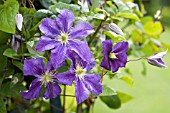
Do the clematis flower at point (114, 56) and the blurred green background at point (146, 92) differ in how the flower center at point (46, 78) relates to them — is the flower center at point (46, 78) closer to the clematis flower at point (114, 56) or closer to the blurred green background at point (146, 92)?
the clematis flower at point (114, 56)

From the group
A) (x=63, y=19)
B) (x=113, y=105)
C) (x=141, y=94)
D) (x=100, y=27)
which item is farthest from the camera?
(x=141, y=94)

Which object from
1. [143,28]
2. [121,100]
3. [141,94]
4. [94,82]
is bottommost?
[141,94]

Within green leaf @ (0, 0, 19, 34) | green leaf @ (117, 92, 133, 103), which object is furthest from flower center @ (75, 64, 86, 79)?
green leaf @ (117, 92, 133, 103)

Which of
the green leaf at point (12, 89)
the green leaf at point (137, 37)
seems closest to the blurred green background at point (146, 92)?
the green leaf at point (137, 37)

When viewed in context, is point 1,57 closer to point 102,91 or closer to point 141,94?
point 102,91

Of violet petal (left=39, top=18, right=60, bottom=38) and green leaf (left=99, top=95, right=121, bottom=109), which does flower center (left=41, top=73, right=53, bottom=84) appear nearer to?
violet petal (left=39, top=18, right=60, bottom=38)

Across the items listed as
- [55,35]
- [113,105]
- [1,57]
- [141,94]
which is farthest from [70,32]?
[141,94]

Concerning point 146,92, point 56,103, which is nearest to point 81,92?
point 56,103

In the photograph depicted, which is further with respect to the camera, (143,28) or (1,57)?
(143,28)
